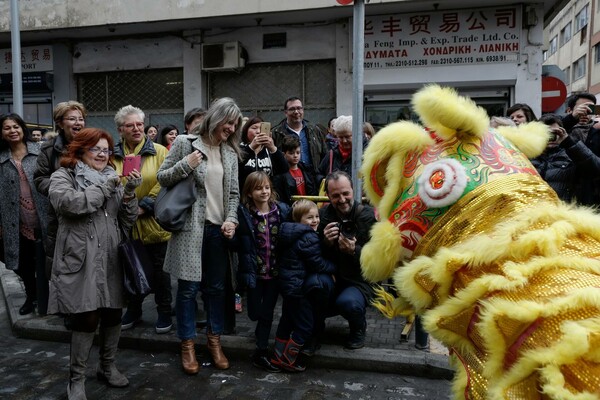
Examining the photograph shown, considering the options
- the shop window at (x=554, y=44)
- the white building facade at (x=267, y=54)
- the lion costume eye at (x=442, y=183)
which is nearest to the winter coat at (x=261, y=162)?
the lion costume eye at (x=442, y=183)

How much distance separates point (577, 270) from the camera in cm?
122

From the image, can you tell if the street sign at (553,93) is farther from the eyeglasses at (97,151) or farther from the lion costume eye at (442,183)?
the lion costume eye at (442,183)

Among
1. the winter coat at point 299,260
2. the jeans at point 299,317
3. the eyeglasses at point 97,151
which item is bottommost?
the jeans at point 299,317

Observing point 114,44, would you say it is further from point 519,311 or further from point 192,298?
point 519,311

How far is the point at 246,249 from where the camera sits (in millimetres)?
3918

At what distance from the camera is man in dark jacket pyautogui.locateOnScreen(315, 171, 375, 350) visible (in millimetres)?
3793

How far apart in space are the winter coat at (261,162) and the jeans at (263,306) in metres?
1.05

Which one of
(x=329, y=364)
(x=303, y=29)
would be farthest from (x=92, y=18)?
(x=329, y=364)

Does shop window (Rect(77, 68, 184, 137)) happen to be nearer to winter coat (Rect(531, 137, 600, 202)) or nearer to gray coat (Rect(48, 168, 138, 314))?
gray coat (Rect(48, 168, 138, 314))

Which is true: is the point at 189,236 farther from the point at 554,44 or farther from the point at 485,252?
the point at 554,44

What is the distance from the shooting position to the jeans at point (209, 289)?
3826mm

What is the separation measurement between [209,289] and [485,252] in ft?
9.63

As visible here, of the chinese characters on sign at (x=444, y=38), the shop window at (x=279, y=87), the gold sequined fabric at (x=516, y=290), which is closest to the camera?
the gold sequined fabric at (x=516, y=290)

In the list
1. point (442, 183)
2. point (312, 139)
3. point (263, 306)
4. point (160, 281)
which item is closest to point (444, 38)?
point (312, 139)
